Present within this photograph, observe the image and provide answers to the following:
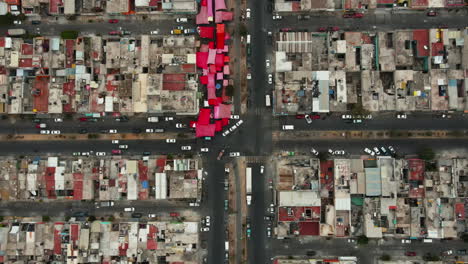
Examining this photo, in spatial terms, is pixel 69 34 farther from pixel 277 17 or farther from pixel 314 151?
pixel 314 151

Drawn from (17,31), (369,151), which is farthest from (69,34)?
(369,151)

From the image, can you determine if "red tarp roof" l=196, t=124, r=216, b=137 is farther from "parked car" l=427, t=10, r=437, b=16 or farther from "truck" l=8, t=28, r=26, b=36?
"parked car" l=427, t=10, r=437, b=16

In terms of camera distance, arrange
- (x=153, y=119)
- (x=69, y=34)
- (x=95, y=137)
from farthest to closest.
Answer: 1. (x=69, y=34)
2. (x=95, y=137)
3. (x=153, y=119)

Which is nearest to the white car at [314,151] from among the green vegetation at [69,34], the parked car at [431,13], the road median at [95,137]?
the road median at [95,137]

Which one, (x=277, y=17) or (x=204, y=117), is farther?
(x=277, y=17)

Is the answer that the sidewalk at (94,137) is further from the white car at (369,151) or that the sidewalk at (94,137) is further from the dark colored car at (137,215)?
the white car at (369,151)

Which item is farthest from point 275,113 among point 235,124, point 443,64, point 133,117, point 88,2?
point 88,2

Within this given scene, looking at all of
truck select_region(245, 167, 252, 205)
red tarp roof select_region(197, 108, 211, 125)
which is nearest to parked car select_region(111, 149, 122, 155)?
red tarp roof select_region(197, 108, 211, 125)
